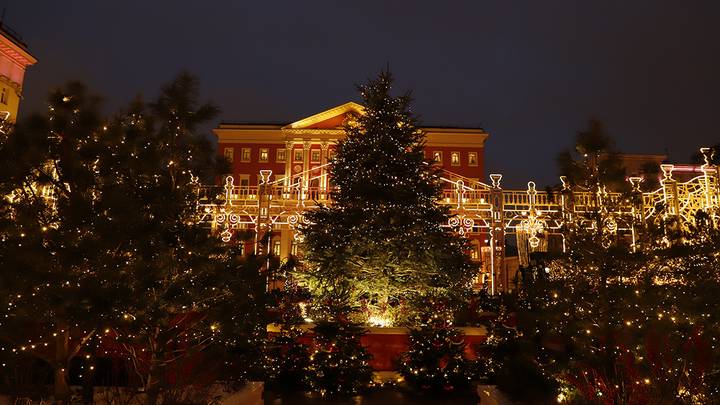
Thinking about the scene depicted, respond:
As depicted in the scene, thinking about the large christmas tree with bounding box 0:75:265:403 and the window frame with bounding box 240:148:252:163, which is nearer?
the large christmas tree with bounding box 0:75:265:403

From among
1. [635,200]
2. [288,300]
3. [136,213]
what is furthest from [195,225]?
[635,200]

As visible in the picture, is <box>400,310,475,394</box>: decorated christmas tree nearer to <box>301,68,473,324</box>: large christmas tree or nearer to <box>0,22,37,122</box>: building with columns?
<box>301,68,473,324</box>: large christmas tree

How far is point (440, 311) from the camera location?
485 inches

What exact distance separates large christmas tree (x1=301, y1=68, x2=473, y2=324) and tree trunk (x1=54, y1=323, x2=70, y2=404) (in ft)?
21.3

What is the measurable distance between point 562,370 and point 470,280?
6931mm

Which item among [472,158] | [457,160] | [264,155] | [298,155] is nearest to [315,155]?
[298,155]

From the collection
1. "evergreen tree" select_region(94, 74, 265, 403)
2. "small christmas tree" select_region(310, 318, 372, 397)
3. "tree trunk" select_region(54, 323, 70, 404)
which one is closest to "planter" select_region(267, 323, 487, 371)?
"small christmas tree" select_region(310, 318, 372, 397)

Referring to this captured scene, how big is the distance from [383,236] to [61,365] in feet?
27.1

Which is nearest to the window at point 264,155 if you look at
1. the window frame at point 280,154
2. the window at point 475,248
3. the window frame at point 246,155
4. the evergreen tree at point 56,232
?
the window frame at point 280,154

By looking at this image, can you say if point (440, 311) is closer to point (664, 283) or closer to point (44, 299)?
point (664, 283)

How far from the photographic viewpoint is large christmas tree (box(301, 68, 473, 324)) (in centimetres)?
1396

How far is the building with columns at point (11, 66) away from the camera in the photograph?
34781mm

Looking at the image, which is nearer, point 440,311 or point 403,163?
point 440,311

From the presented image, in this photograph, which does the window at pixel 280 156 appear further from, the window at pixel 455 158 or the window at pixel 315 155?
the window at pixel 455 158
